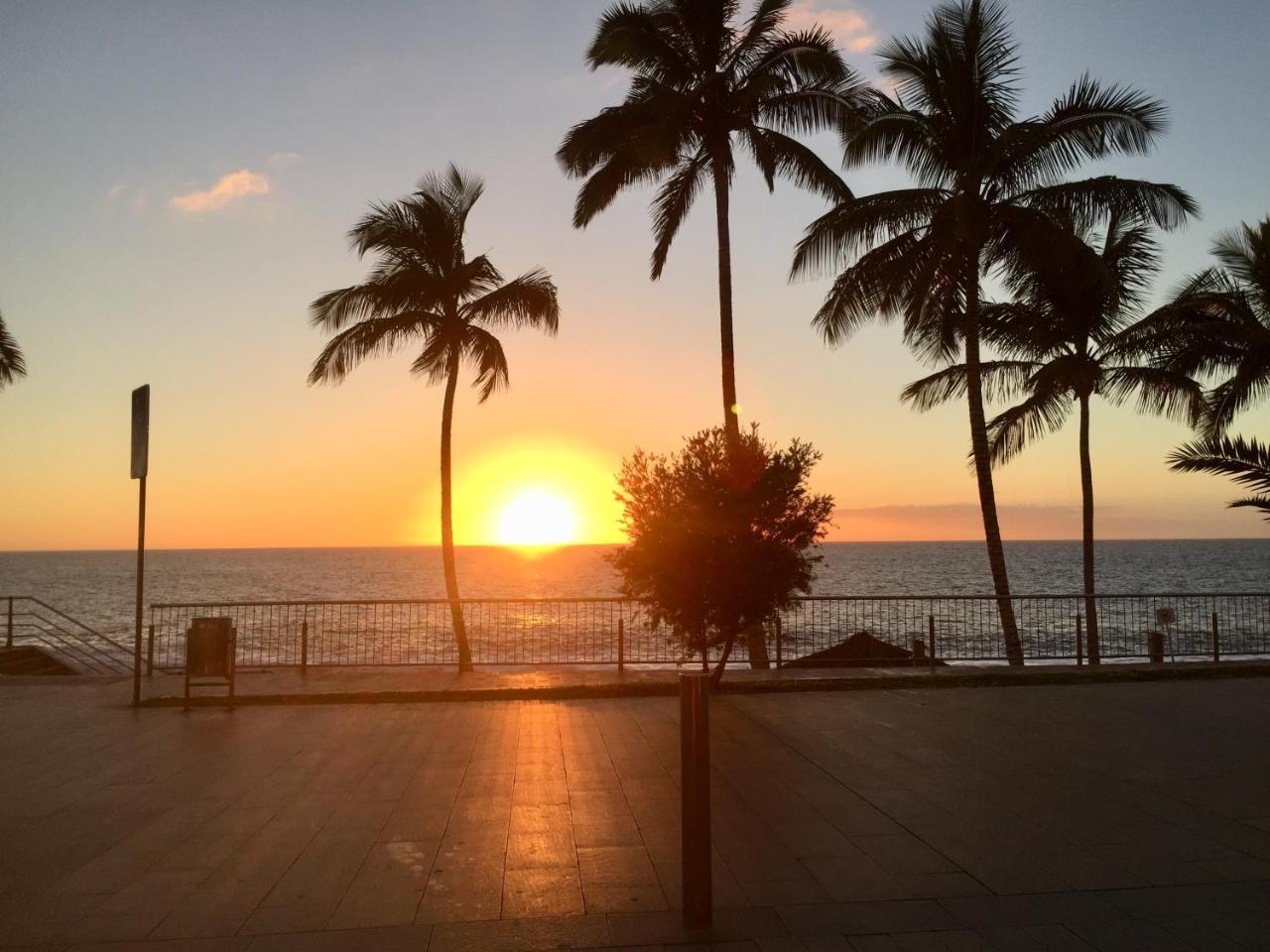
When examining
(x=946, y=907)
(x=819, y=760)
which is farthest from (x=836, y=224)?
(x=946, y=907)

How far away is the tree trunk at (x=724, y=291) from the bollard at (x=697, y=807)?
13489 millimetres

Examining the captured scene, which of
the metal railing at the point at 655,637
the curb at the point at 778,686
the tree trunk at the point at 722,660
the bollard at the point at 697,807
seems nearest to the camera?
the bollard at the point at 697,807

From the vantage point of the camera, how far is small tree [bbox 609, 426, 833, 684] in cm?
1241

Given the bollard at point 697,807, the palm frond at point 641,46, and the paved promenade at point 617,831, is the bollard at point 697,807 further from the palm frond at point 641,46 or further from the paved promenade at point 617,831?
the palm frond at point 641,46

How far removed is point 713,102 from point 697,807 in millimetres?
16440

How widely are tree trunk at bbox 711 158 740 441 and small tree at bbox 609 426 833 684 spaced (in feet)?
17.6

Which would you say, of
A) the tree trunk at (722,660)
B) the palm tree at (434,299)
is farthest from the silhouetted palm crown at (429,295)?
the tree trunk at (722,660)

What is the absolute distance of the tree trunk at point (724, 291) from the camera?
18.4 meters

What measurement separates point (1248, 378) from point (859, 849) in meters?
16.4

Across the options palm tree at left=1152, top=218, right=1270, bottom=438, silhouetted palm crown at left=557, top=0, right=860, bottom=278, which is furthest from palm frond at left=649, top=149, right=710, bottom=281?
palm tree at left=1152, top=218, right=1270, bottom=438

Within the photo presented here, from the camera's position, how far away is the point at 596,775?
27.5ft

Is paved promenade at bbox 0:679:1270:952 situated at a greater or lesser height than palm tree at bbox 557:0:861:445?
lesser

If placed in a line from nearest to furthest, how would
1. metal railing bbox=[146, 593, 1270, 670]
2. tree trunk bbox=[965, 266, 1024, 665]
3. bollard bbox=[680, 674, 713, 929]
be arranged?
bollard bbox=[680, 674, 713, 929], metal railing bbox=[146, 593, 1270, 670], tree trunk bbox=[965, 266, 1024, 665]

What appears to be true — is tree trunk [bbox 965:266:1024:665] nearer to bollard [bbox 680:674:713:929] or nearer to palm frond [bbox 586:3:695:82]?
palm frond [bbox 586:3:695:82]
